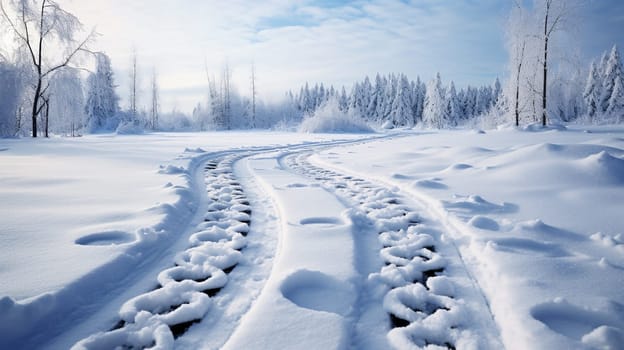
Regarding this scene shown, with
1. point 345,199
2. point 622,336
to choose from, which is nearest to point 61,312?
point 622,336

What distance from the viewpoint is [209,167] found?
23.3 feet

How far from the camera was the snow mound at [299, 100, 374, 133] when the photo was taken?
26312mm

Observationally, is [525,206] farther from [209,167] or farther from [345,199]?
[209,167]

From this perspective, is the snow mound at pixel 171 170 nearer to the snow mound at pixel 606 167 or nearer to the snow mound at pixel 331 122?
the snow mound at pixel 606 167

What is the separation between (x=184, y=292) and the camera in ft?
6.16

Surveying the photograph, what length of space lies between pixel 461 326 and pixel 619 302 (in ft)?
2.86

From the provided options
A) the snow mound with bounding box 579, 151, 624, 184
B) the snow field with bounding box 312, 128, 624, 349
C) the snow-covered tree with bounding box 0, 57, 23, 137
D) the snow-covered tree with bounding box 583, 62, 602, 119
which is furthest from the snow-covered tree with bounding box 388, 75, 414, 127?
the snow mound with bounding box 579, 151, 624, 184

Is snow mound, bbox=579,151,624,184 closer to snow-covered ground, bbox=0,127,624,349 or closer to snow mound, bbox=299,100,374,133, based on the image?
snow-covered ground, bbox=0,127,624,349

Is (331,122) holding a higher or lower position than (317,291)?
higher

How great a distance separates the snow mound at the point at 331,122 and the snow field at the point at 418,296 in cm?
2348

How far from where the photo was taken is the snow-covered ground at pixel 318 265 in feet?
4.97

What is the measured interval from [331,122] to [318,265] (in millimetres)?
25135

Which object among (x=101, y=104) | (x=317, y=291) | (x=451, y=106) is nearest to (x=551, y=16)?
(x=317, y=291)

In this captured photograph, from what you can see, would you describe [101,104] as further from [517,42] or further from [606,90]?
[606,90]
